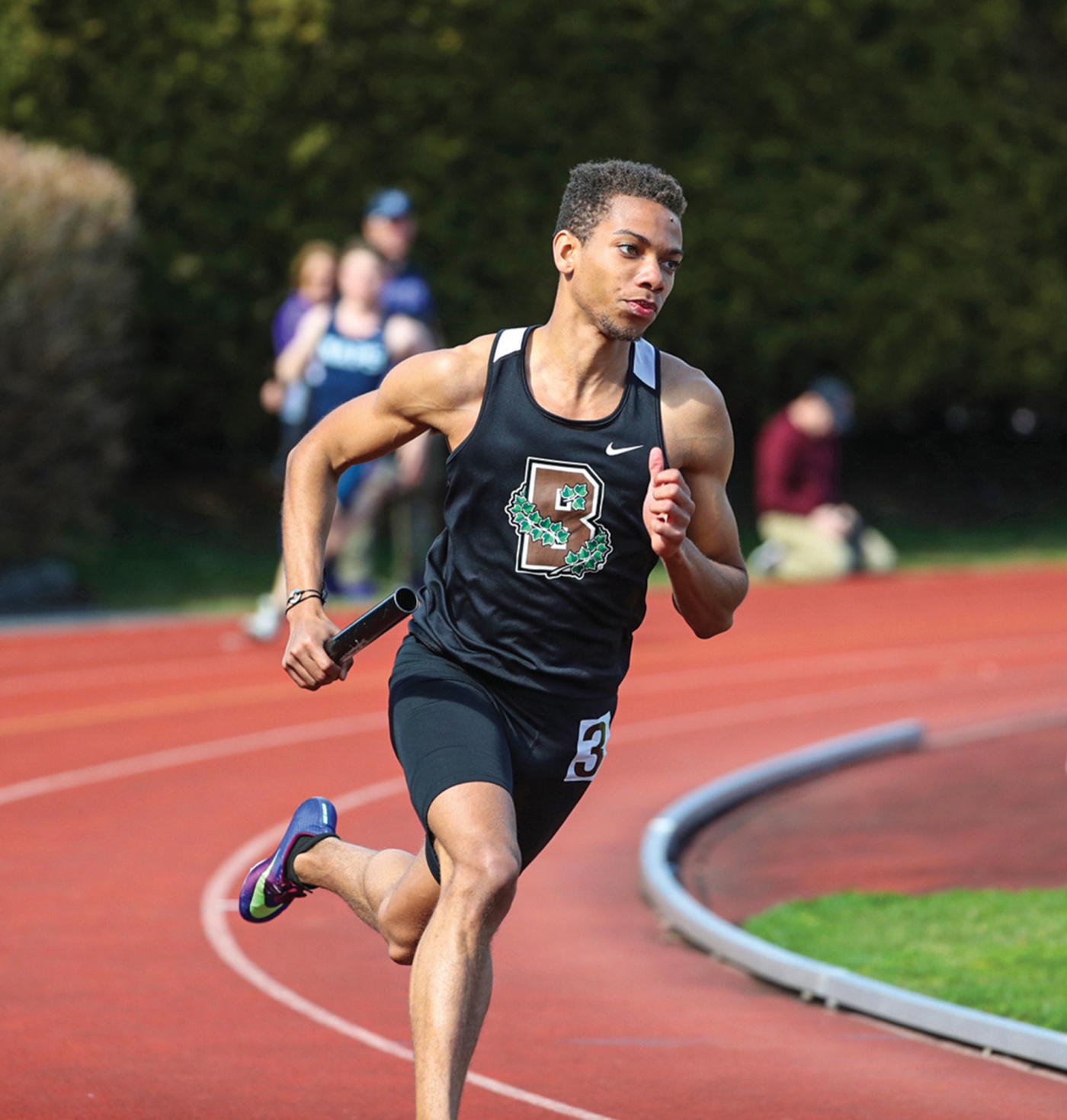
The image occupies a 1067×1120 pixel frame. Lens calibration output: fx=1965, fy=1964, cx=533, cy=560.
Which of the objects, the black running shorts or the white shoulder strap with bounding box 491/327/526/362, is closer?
the black running shorts

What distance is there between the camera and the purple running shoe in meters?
5.02

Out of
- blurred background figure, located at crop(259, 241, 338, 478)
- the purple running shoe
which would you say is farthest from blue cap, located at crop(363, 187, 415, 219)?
the purple running shoe

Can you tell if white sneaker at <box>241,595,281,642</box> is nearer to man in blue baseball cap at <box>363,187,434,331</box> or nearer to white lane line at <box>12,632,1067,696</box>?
white lane line at <box>12,632,1067,696</box>

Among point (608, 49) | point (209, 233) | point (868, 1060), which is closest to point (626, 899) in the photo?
point (868, 1060)

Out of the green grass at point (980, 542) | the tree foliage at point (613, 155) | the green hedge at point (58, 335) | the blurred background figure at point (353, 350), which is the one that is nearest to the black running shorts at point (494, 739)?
the blurred background figure at point (353, 350)

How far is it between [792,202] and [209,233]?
7.10 meters

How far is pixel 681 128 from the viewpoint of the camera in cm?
2167

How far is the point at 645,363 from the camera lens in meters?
4.46

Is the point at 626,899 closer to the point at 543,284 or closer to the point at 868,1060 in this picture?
the point at 868,1060

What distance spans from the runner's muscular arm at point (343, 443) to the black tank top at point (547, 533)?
0.08 m

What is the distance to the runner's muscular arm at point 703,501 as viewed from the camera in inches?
168

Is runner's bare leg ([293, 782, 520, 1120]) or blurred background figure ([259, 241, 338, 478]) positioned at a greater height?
runner's bare leg ([293, 782, 520, 1120])

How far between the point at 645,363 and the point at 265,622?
8.70m

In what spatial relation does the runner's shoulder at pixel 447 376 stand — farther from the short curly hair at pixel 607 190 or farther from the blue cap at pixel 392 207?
the blue cap at pixel 392 207
